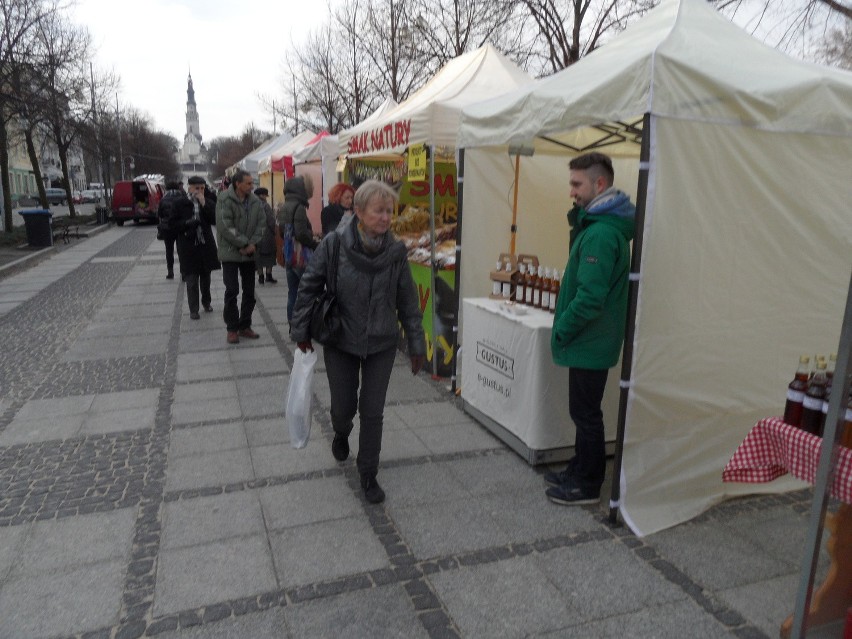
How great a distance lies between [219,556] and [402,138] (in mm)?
4110

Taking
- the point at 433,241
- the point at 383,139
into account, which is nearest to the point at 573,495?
the point at 433,241

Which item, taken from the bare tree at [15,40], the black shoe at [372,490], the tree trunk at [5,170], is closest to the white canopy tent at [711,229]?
the black shoe at [372,490]

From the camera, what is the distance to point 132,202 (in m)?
29.7

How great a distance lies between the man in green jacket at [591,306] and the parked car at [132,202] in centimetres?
2973

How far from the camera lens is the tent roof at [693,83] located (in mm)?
2996

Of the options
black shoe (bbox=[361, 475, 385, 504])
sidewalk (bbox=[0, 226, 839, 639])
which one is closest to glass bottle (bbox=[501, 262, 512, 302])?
sidewalk (bbox=[0, 226, 839, 639])

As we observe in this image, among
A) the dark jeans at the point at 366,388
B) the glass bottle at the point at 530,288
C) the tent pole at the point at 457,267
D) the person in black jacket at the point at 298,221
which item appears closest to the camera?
the dark jeans at the point at 366,388

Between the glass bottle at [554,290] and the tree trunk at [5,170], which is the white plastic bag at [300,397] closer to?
the glass bottle at [554,290]

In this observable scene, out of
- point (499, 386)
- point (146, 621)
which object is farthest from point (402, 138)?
point (146, 621)

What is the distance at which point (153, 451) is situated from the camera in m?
4.36

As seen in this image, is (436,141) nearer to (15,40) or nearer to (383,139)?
(383,139)

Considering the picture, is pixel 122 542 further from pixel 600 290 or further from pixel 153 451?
pixel 600 290

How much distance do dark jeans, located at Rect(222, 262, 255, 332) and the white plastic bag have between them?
11.5 ft

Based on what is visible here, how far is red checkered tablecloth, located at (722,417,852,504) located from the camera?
2.23m
